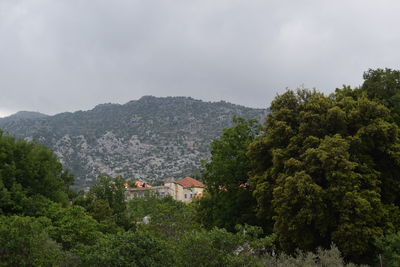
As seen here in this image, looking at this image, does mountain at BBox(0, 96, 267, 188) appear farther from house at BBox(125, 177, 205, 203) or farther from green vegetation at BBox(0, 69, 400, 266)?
green vegetation at BBox(0, 69, 400, 266)

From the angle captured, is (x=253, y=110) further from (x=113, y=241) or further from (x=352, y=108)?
(x=113, y=241)

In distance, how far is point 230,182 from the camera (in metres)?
26.9

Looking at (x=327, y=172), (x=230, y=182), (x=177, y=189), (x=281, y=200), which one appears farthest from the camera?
(x=177, y=189)

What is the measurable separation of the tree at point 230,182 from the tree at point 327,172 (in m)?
2.65

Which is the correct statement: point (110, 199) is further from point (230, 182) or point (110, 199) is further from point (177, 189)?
point (177, 189)

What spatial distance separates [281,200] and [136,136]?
4641 inches

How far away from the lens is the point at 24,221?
1273 cm

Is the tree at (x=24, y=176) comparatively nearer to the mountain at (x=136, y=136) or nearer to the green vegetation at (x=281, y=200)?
the green vegetation at (x=281, y=200)

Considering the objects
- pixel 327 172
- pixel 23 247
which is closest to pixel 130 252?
pixel 23 247

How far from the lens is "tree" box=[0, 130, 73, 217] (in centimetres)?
2161

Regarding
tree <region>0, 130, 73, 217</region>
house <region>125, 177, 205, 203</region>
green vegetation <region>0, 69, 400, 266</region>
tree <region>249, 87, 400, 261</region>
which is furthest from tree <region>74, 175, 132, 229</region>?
house <region>125, 177, 205, 203</region>

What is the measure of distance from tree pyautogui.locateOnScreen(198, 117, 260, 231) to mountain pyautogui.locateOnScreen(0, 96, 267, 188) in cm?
8776

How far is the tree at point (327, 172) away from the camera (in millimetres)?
19016

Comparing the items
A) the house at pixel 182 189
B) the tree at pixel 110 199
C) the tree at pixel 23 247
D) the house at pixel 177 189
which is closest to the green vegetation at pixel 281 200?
the tree at pixel 23 247
